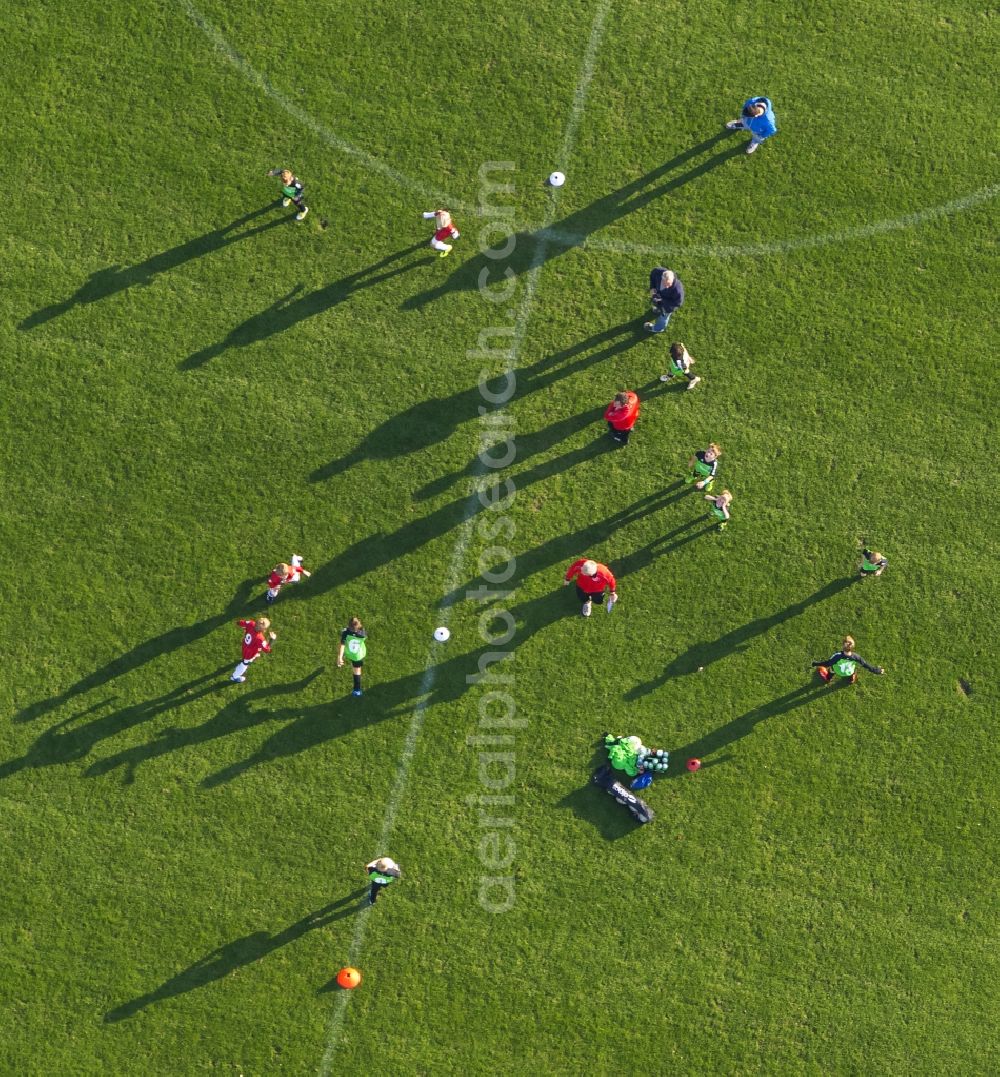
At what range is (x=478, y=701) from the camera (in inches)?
717

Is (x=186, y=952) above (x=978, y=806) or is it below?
below

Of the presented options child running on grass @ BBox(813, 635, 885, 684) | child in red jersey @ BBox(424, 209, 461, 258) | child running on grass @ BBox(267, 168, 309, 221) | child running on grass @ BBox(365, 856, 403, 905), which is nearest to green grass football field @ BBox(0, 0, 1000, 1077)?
child running on grass @ BBox(267, 168, 309, 221)

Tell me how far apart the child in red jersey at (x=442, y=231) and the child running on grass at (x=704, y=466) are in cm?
648

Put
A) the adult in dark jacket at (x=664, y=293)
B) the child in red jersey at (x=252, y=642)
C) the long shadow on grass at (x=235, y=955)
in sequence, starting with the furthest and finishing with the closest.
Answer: the long shadow on grass at (x=235, y=955), the child in red jersey at (x=252, y=642), the adult in dark jacket at (x=664, y=293)

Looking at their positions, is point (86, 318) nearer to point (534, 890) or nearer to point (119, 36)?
point (119, 36)

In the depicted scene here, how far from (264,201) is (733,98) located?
9.77 metres

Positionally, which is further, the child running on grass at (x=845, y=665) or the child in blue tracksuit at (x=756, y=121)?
the child running on grass at (x=845, y=665)

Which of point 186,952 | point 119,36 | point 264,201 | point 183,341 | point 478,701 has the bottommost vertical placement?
point 186,952

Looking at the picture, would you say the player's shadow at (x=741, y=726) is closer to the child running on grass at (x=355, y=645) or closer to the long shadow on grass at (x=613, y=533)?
the long shadow on grass at (x=613, y=533)

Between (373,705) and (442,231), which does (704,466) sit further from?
(373,705)

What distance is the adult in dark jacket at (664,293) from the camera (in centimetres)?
1738

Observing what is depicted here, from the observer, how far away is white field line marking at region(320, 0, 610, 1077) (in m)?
18.0

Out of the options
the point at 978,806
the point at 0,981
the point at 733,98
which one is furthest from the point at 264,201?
the point at 978,806

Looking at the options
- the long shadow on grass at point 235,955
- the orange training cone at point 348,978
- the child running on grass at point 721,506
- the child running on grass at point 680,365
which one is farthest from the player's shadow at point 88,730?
the child running on grass at point 680,365
